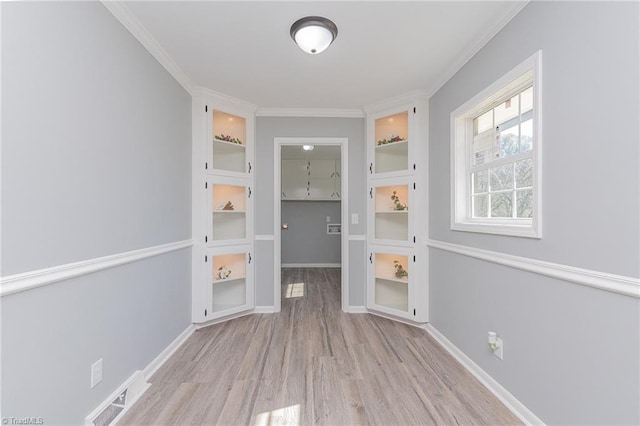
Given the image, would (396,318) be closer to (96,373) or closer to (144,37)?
(96,373)

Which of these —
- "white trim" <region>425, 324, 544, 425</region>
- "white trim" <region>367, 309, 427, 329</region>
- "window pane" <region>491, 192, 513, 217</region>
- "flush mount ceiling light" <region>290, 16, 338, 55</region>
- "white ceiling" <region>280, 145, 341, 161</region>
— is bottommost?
"white trim" <region>367, 309, 427, 329</region>

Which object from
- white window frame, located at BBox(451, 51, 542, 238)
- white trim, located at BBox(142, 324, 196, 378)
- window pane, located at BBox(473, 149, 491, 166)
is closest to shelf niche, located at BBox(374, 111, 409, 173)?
white window frame, located at BBox(451, 51, 542, 238)

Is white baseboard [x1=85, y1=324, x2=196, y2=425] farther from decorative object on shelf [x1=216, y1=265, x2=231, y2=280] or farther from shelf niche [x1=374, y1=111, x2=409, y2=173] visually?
shelf niche [x1=374, y1=111, x2=409, y2=173]

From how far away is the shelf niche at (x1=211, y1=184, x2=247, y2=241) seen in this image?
3115mm

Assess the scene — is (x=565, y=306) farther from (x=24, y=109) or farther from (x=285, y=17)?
(x=24, y=109)

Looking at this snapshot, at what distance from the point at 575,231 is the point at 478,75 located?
138 centimetres

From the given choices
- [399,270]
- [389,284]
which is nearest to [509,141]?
[399,270]

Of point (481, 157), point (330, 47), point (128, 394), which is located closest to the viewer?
point (128, 394)

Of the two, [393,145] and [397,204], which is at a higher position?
[393,145]

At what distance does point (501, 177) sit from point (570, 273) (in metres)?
0.88

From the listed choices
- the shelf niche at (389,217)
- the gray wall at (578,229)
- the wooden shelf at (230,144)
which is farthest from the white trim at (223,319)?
the gray wall at (578,229)

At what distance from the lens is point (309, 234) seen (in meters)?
6.64

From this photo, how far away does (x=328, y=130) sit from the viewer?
3.45m

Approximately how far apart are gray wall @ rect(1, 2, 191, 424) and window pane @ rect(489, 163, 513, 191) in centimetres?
262
